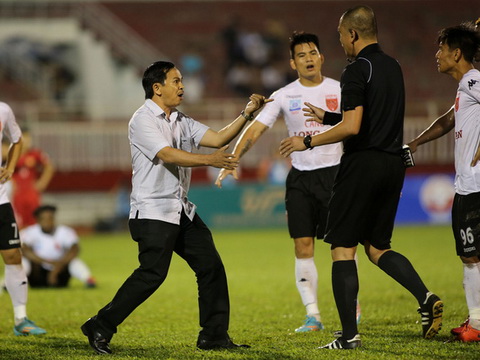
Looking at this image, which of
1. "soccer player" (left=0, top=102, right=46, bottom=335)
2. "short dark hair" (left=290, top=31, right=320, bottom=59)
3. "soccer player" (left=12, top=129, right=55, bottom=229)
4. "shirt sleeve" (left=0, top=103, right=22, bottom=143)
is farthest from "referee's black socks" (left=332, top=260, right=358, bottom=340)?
"soccer player" (left=12, top=129, right=55, bottom=229)

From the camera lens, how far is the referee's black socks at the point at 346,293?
19.4 feet

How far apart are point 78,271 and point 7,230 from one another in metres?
4.44

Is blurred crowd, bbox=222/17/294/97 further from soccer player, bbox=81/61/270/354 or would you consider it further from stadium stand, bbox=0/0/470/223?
soccer player, bbox=81/61/270/354

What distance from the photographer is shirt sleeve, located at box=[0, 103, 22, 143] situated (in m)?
7.84

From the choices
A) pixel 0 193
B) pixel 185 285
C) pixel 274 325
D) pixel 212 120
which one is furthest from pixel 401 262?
pixel 212 120

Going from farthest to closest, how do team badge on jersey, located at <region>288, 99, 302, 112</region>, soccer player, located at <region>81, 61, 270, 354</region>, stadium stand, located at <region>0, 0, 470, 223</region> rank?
stadium stand, located at <region>0, 0, 470, 223</region>, team badge on jersey, located at <region>288, 99, 302, 112</region>, soccer player, located at <region>81, 61, 270, 354</region>

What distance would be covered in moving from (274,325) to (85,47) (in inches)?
852

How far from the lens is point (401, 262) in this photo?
6238 millimetres

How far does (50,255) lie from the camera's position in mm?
12117

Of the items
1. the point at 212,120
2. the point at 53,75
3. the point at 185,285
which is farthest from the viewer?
the point at 53,75

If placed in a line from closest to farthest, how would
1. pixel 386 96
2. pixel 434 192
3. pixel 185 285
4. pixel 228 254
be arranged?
pixel 386 96, pixel 185 285, pixel 228 254, pixel 434 192

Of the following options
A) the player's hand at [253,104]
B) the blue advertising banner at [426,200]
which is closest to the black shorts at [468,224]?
the player's hand at [253,104]

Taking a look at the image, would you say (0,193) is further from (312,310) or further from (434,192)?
(434,192)

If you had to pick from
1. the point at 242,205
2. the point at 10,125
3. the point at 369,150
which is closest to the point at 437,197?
the point at 242,205
